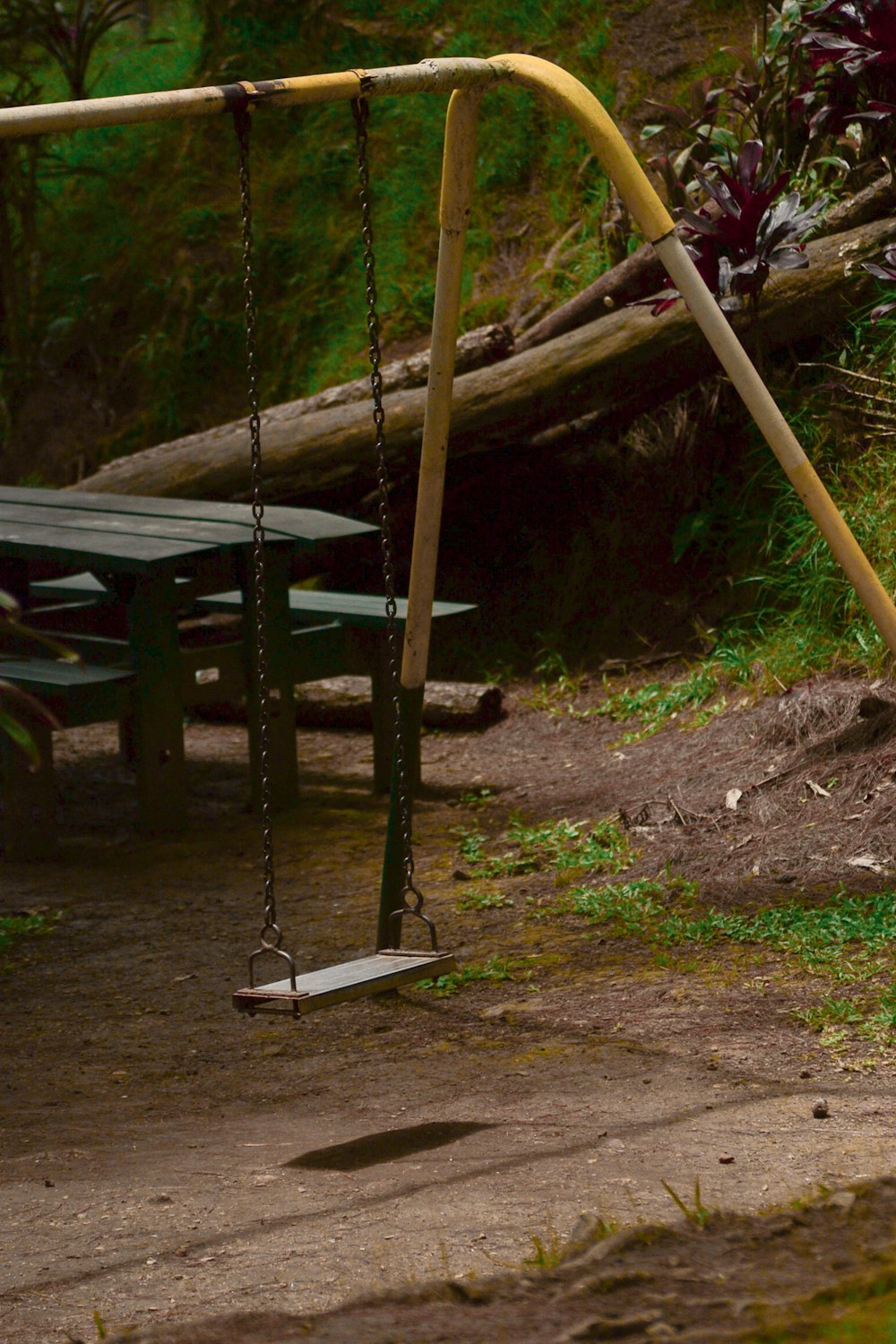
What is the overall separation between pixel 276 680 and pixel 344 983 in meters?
2.71

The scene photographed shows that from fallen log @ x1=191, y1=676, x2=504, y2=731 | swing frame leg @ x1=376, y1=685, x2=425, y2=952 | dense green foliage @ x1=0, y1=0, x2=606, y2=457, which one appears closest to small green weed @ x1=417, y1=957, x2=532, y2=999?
swing frame leg @ x1=376, y1=685, x2=425, y2=952

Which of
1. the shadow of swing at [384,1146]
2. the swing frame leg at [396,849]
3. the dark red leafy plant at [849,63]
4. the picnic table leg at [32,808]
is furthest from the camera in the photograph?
the dark red leafy plant at [849,63]

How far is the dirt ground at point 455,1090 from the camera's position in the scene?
204 centimetres

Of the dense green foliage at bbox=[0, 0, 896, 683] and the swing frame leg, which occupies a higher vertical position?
the dense green foliage at bbox=[0, 0, 896, 683]

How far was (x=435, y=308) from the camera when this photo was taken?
11.2 feet

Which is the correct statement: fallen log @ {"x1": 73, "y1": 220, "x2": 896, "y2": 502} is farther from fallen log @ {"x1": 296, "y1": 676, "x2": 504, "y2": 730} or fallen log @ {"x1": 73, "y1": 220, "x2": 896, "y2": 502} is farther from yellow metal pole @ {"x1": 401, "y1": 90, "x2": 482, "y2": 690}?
yellow metal pole @ {"x1": 401, "y1": 90, "x2": 482, "y2": 690}

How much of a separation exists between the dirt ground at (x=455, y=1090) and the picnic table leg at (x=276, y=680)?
0.15m

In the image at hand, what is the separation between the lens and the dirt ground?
2041 mm

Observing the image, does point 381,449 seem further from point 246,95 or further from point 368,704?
point 368,704

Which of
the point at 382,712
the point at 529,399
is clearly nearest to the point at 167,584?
the point at 382,712

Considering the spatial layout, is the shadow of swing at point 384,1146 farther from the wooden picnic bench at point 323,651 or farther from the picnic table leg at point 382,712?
the picnic table leg at point 382,712

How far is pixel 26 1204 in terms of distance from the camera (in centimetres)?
267

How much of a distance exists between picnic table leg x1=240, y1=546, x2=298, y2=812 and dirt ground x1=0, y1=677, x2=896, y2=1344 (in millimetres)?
154

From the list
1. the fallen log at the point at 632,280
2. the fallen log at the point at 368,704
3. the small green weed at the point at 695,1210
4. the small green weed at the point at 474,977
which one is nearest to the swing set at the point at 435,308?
the small green weed at the point at 474,977
